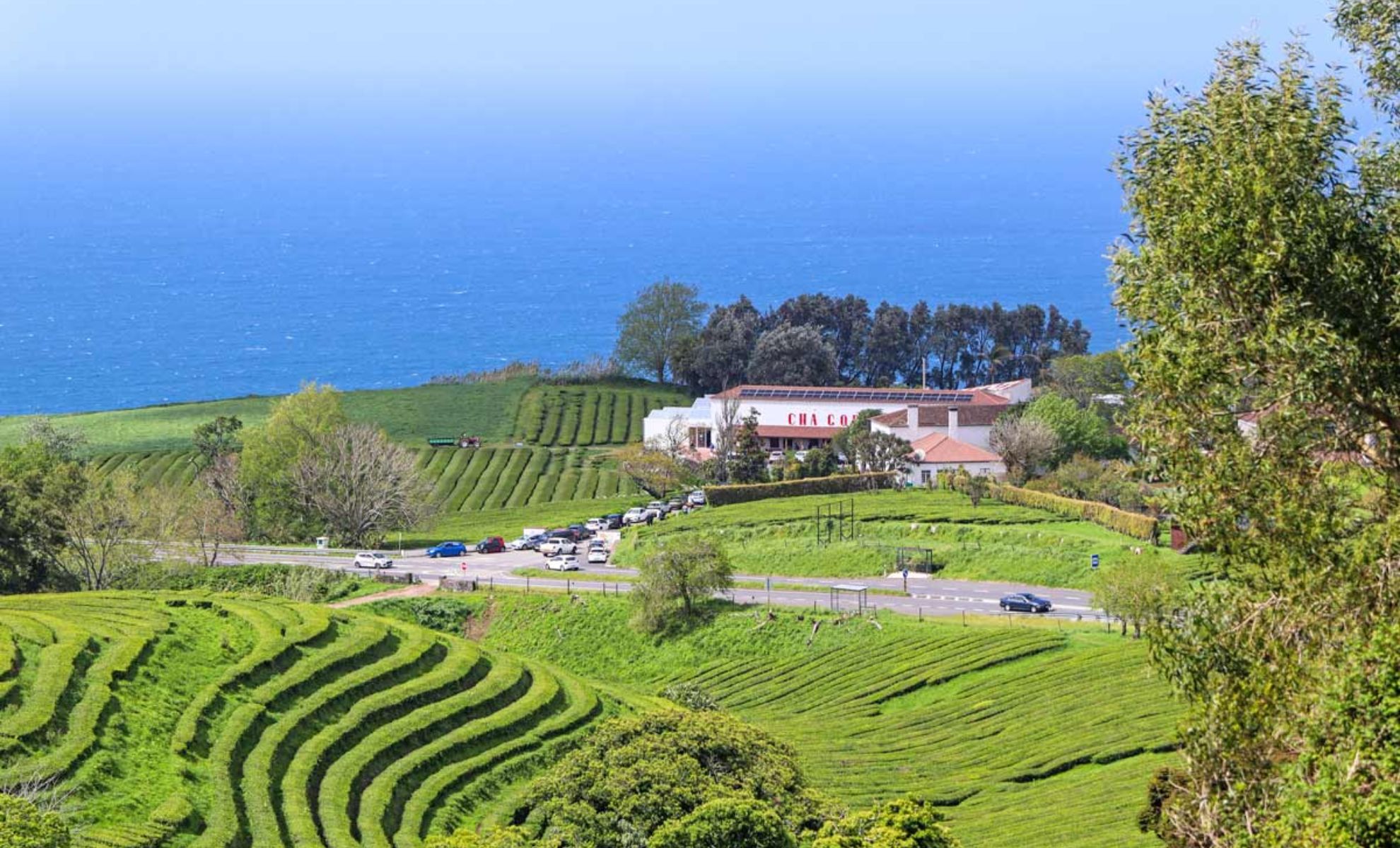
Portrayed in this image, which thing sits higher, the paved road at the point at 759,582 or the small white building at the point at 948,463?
the small white building at the point at 948,463

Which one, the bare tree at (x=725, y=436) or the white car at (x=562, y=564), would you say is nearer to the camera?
the white car at (x=562, y=564)

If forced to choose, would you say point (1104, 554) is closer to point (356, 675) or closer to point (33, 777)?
point (356, 675)

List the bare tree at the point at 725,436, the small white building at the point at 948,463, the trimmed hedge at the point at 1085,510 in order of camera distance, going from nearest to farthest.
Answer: the trimmed hedge at the point at 1085,510, the small white building at the point at 948,463, the bare tree at the point at 725,436

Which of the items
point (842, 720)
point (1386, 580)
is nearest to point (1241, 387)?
point (1386, 580)

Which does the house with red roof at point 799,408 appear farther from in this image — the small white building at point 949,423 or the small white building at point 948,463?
the small white building at point 948,463

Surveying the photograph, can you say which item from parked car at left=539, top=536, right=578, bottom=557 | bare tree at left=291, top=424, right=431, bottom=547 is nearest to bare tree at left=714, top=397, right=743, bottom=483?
parked car at left=539, top=536, right=578, bottom=557

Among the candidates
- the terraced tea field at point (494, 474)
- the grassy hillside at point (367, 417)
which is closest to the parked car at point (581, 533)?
the terraced tea field at point (494, 474)

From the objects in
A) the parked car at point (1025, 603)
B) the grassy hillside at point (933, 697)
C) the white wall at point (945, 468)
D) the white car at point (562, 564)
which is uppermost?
the white wall at point (945, 468)
